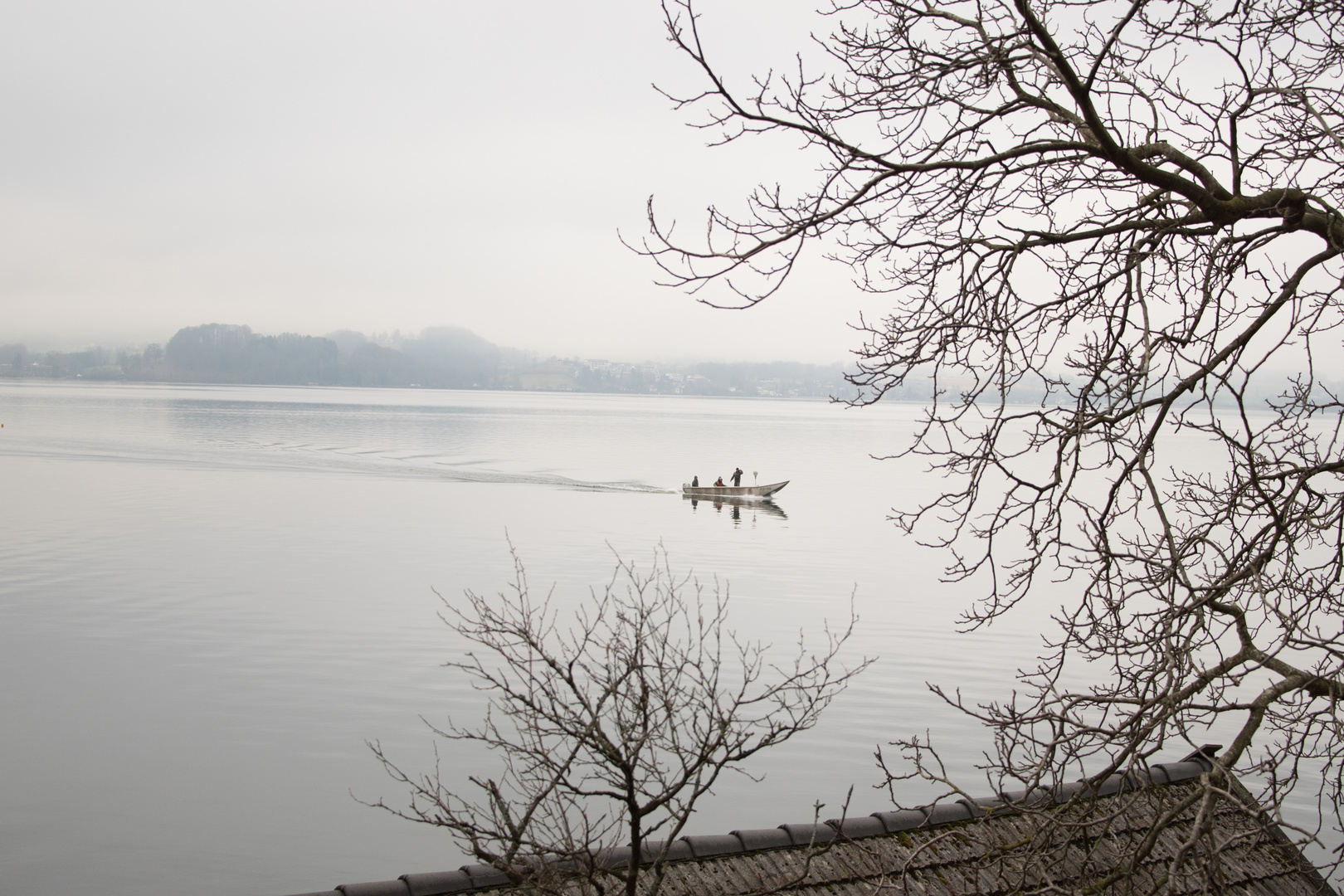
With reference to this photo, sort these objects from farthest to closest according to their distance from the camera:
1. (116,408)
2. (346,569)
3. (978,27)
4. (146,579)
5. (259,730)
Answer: (116,408), (346,569), (146,579), (259,730), (978,27)

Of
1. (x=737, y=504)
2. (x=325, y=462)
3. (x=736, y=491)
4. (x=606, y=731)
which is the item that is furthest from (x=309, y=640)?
(x=325, y=462)

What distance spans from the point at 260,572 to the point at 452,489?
21774 mm

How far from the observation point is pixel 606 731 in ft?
49.1

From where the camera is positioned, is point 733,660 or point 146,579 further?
point 146,579

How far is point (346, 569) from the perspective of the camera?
29.5 m

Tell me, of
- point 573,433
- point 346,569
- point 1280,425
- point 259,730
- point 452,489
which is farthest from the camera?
point 573,433

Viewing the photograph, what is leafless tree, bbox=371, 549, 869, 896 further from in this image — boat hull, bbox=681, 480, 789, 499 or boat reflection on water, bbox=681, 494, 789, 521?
boat hull, bbox=681, 480, 789, 499

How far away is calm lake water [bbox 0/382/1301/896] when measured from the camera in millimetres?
13594

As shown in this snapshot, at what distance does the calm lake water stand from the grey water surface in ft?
0.22

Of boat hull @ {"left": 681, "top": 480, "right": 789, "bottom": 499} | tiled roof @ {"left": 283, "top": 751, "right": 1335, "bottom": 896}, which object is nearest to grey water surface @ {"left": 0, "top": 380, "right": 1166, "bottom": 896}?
boat hull @ {"left": 681, "top": 480, "right": 789, "bottom": 499}

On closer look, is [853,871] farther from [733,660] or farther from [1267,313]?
[733,660]

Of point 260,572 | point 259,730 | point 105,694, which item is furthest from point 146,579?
point 259,730

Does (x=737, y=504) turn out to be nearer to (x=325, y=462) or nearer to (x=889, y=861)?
(x=325, y=462)

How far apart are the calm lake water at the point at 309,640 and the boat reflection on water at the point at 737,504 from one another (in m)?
1.07
